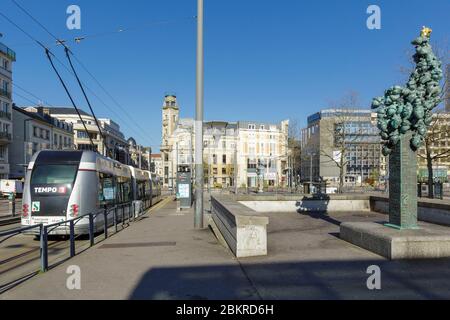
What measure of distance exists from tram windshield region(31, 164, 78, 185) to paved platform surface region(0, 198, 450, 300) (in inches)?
179

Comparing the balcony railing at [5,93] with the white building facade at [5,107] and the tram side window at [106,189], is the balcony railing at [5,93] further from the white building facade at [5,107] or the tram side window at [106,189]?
the tram side window at [106,189]

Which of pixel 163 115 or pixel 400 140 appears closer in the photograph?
pixel 400 140

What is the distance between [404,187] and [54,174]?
1065cm

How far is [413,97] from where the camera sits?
8.04m

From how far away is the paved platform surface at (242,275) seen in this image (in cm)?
502

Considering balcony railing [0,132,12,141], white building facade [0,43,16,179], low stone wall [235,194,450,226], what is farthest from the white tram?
white building facade [0,43,16,179]

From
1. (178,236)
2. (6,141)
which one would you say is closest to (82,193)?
(178,236)

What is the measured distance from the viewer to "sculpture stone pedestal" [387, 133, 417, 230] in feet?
25.4

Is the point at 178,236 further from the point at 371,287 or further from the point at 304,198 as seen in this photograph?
the point at 304,198

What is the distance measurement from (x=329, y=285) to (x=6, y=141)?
57411mm

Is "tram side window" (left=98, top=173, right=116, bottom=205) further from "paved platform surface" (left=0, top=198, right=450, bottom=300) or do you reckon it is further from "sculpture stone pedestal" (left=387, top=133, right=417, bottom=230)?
"sculpture stone pedestal" (left=387, top=133, right=417, bottom=230)

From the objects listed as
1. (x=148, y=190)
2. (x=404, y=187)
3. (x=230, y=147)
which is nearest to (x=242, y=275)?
(x=404, y=187)

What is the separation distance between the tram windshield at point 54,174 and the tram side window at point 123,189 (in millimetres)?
4658
